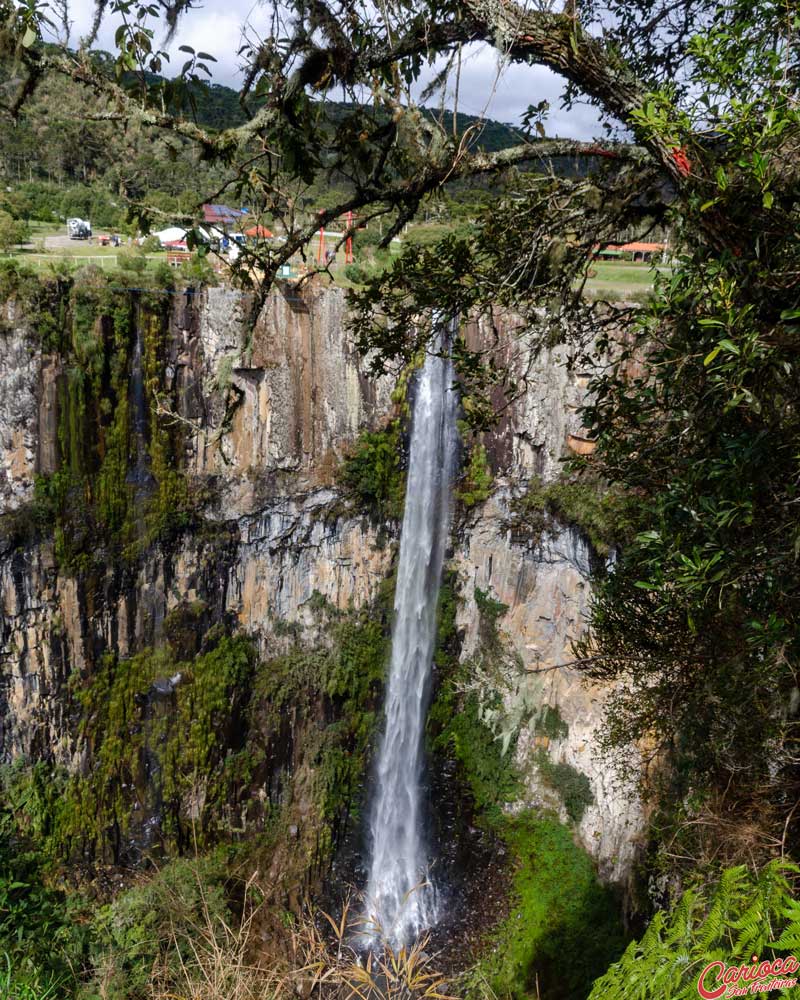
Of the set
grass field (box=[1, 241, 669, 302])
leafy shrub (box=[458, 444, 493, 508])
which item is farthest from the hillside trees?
leafy shrub (box=[458, 444, 493, 508])

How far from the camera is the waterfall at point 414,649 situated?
35.6 feet

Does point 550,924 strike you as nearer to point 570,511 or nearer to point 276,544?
point 570,511

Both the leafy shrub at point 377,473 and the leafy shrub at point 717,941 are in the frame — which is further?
the leafy shrub at point 377,473

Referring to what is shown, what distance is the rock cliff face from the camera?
8.90m

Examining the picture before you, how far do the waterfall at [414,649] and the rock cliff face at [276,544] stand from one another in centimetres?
46

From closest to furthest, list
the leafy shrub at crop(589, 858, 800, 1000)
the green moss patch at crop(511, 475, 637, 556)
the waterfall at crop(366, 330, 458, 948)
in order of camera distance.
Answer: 1. the leafy shrub at crop(589, 858, 800, 1000)
2. the green moss patch at crop(511, 475, 637, 556)
3. the waterfall at crop(366, 330, 458, 948)

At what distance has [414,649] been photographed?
11.6 metres

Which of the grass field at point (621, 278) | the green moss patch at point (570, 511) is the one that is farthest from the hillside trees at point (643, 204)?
the grass field at point (621, 278)

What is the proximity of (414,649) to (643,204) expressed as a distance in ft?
31.2

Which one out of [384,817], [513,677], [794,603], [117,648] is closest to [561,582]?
[513,677]

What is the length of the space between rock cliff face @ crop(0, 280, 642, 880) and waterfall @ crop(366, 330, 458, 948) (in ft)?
1.51

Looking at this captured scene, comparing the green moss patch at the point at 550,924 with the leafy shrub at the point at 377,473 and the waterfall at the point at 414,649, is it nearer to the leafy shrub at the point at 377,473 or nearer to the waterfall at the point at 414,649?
the waterfall at the point at 414,649

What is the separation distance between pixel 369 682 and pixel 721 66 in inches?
406

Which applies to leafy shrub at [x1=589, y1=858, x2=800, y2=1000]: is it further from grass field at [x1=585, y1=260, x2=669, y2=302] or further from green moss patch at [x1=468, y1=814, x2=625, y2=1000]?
grass field at [x1=585, y1=260, x2=669, y2=302]
